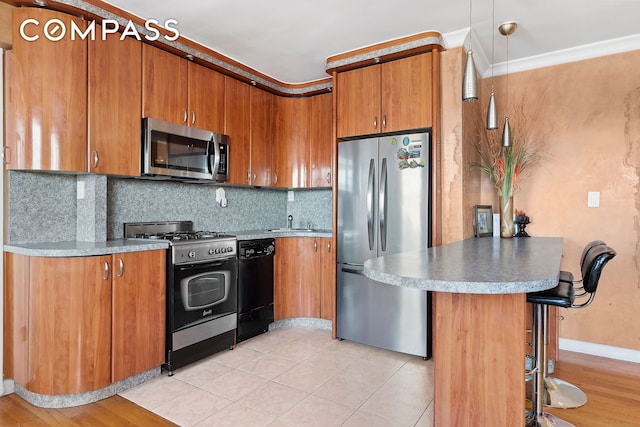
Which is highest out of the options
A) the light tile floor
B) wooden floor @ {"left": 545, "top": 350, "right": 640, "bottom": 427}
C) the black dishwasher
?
the black dishwasher

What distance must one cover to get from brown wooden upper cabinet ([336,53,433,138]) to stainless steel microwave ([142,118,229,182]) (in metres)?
1.10

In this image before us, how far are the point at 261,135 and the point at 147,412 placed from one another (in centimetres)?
255

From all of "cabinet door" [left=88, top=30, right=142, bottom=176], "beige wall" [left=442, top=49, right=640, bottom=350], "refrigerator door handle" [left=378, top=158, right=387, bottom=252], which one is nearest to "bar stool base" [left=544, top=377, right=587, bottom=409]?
"beige wall" [left=442, top=49, right=640, bottom=350]

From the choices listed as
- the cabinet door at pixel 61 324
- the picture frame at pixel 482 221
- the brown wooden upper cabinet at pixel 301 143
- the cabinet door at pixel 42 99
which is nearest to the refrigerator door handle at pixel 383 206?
the picture frame at pixel 482 221

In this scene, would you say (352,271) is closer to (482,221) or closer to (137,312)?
(482,221)

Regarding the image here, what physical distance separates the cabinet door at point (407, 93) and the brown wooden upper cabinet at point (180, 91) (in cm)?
145

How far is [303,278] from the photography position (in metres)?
3.73

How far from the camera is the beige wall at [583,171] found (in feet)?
9.68

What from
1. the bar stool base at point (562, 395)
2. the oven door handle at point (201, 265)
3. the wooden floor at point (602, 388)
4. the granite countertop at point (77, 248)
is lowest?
the wooden floor at point (602, 388)

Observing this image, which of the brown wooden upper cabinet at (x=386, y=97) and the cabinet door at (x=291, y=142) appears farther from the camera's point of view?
the cabinet door at (x=291, y=142)

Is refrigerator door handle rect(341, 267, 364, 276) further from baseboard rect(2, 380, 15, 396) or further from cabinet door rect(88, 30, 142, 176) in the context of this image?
baseboard rect(2, 380, 15, 396)

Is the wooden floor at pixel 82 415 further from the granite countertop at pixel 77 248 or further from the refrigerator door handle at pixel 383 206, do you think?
the refrigerator door handle at pixel 383 206

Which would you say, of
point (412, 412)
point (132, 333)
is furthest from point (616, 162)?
point (132, 333)

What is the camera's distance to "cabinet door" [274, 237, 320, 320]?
3684 mm
